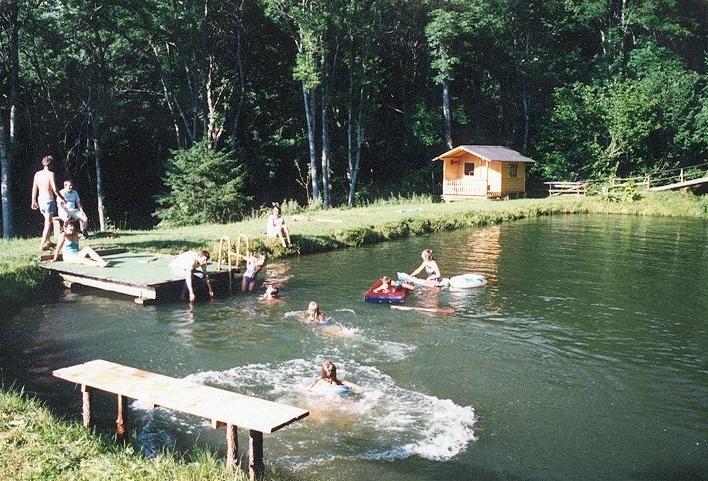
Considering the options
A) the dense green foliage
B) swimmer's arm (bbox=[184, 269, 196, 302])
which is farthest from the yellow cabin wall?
swimmer's arm (bbox=[184, 269, 196, 302])

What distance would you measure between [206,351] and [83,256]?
733 centimetres

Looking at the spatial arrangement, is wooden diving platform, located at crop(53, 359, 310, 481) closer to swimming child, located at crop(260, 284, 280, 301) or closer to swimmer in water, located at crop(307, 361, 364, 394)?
swimmer in water, located at crop(307, 361, 364, 394)

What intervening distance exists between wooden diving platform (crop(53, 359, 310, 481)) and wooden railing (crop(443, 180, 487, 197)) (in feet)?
130

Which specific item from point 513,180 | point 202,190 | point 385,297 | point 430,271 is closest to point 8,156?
point 202,190

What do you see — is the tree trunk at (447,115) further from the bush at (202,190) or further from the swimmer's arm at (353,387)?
the swimmer's arm at (353,387)

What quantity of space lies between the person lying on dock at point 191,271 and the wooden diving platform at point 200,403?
8051 millimetres

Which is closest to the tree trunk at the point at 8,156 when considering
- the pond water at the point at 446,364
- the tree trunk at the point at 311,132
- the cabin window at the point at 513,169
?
the pond water at the point at 446,364

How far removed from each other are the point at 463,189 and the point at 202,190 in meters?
20.9

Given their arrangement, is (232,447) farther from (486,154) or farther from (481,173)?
(481,173)

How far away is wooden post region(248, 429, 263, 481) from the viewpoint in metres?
7.73

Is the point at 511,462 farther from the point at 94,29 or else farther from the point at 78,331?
the point at 94,29

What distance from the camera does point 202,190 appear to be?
3403 centimetres

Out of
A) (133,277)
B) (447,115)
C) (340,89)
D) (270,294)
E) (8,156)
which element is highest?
(340,89)

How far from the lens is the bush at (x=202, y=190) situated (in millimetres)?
33875
